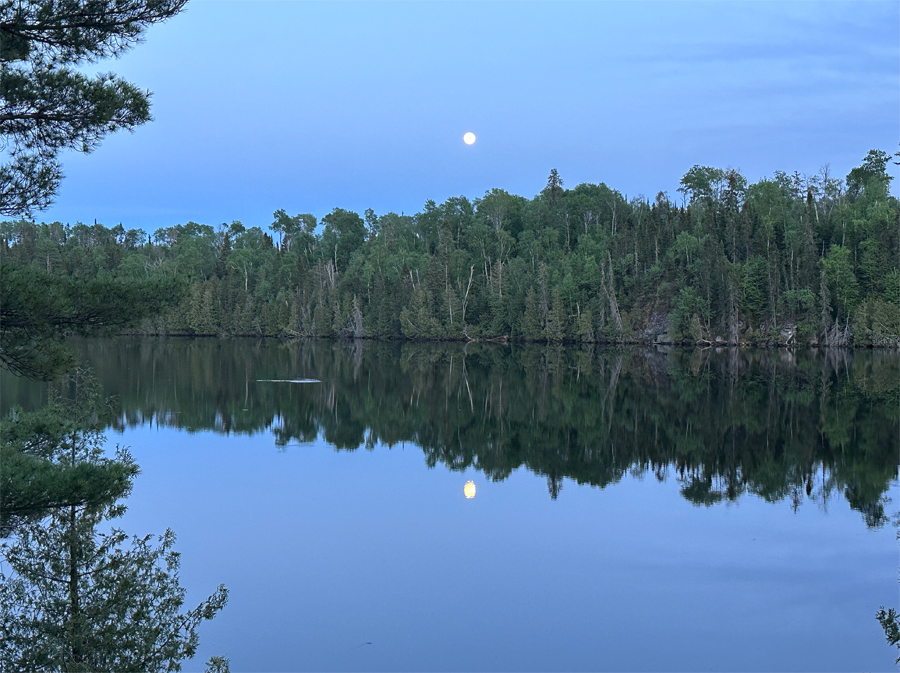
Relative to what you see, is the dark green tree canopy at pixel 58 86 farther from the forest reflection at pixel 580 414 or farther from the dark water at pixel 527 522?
the forest reflection at pixel 580 414

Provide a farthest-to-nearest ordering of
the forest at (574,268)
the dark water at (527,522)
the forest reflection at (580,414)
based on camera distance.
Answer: the forest at (574,268) < the forest reflection at (580,414) < the dark water at (527,522)

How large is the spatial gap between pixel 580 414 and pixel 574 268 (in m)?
74.8

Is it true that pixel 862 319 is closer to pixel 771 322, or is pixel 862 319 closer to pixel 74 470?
pixel 771 322

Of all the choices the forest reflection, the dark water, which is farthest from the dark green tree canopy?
the forest reflection

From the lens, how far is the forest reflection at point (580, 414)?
25953 mm

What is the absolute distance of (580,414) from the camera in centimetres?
3722

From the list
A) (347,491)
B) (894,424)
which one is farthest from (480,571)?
(894,424)

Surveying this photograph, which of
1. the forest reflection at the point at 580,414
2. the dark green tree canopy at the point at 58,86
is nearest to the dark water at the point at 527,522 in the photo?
the forest reflection at the point at 580,414

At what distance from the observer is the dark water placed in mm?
13336

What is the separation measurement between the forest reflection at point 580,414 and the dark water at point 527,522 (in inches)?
8.0

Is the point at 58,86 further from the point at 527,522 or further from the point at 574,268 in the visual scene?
the point at 574,268

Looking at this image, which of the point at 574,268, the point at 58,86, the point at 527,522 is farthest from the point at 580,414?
the point at 574,268

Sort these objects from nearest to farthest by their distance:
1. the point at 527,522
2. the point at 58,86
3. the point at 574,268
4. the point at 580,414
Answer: the point at 58,86
the point at 527,522
the point at 580,414
the point at 574,268

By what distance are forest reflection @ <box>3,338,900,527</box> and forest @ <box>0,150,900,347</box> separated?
2971cm
